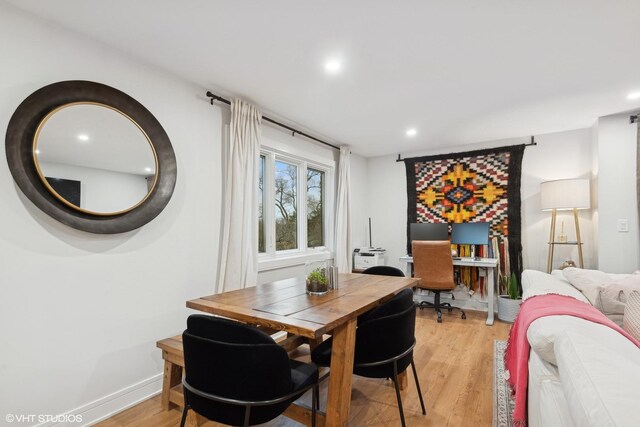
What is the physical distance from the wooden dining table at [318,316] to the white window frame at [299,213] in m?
1.39

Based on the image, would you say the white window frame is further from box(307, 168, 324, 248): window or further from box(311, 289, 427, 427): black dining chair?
box(311, 289, 427, 427): black dining chair

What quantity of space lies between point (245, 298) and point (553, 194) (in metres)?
3.55

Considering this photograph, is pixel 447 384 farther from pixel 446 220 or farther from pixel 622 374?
pixel 446 220

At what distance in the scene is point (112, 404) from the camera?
6.70 ft

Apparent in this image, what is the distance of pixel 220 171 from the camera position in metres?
2.81

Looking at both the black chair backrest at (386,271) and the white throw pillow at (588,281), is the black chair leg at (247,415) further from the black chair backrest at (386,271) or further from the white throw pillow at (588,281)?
the white throw pillow at (588,281)

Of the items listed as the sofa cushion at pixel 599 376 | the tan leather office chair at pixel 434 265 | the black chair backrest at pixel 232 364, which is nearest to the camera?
the sofa cushion at pixel 599 376

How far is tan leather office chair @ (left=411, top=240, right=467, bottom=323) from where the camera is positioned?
3879 mm

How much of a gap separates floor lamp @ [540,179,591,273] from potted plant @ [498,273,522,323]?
1.36 feet

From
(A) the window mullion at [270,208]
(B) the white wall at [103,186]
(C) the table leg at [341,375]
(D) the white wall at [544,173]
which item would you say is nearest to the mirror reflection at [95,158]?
(B) the white wall at [103,186]

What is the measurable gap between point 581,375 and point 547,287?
4.57ft

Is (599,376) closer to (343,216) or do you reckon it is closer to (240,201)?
(240,201)

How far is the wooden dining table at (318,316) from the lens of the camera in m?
1.47

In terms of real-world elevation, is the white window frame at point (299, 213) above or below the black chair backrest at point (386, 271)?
above
